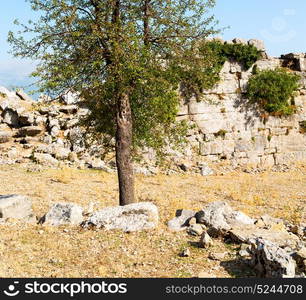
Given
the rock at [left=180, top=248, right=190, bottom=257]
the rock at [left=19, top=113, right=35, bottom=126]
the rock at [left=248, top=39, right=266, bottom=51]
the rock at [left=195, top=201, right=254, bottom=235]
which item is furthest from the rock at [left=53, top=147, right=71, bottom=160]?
the rock at [left=180, top=248, right=190, bottom=257]

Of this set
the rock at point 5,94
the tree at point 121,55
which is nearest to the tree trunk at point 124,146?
the tree at point 121,55

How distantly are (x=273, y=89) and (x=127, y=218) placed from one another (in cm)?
2464

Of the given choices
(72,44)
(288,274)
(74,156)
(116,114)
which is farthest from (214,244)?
(74,156)

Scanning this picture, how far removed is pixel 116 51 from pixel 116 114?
2828mm

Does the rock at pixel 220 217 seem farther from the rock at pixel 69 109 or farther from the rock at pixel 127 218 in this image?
the rock at pixel 69 109

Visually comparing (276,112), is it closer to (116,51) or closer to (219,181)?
(219,181)

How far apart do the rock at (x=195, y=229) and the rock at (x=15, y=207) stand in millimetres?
6197

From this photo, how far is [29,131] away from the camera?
31.5 meters

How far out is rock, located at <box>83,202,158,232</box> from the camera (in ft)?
41.9

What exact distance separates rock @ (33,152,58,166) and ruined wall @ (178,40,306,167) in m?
11.4

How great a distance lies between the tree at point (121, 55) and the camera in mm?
14336

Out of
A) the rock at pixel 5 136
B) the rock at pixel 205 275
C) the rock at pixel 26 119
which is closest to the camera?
the rock at pixel 205 275

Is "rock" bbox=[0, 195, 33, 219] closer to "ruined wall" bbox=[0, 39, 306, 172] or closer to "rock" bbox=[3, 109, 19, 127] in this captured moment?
"ruined wall" bbox=[0, 39, 306, 172]

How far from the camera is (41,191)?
2050cm
